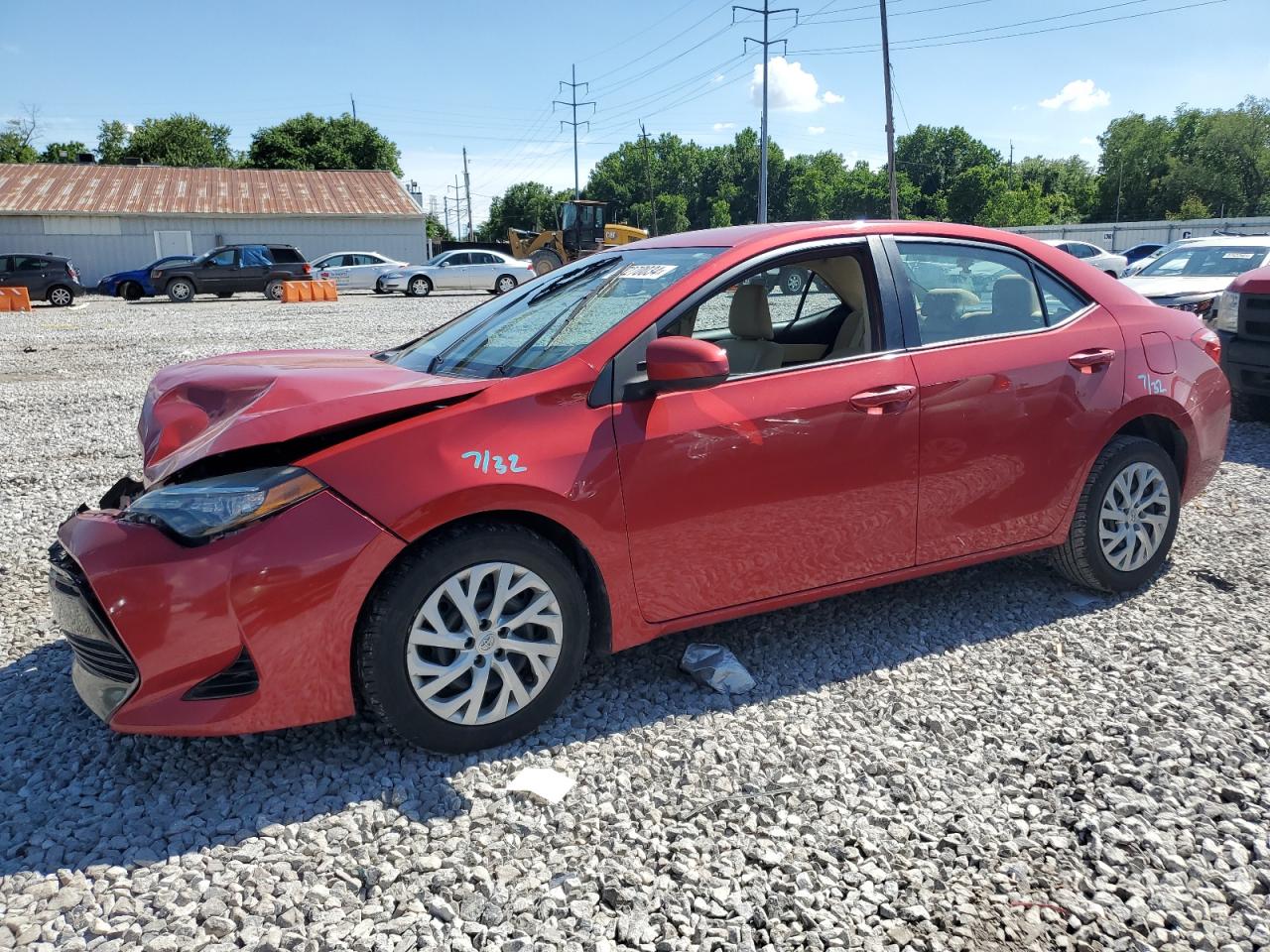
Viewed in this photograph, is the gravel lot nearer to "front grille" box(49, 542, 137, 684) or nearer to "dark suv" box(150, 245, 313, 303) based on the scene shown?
"front grille" box(49, 542, 137, 684)

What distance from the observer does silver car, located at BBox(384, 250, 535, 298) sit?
3152 centimetres

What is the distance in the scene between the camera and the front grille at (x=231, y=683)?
274 centimetres

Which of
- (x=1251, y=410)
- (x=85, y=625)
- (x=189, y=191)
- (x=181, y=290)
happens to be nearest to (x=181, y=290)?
(x=181, y=290)

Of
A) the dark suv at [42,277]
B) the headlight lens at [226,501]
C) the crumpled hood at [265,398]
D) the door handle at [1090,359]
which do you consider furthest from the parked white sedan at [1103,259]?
the dark suv at [42,277]

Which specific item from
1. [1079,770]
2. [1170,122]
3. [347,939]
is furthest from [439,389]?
[1170,122]

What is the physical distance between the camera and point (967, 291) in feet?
13.1

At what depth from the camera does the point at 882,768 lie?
300 cm

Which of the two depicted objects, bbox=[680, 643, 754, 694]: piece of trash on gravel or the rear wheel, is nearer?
bbox=[680, 643, 754, 694]: piece of trash on gravel

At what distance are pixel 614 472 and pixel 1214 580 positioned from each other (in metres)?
3.27

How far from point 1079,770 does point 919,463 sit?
124cm

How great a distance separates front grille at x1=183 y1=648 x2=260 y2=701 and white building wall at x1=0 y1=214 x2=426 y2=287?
4475cm

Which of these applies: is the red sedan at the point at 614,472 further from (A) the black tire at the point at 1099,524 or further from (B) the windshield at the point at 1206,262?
(B) the windshield at the point at 1206,262

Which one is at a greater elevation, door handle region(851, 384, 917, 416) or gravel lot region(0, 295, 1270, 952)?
door handle region(851, 384, 917, 416)

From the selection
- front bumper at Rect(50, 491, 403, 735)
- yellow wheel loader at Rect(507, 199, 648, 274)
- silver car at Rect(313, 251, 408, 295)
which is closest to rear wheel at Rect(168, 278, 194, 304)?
silver car at Rect(313, 251, 408, 295)
